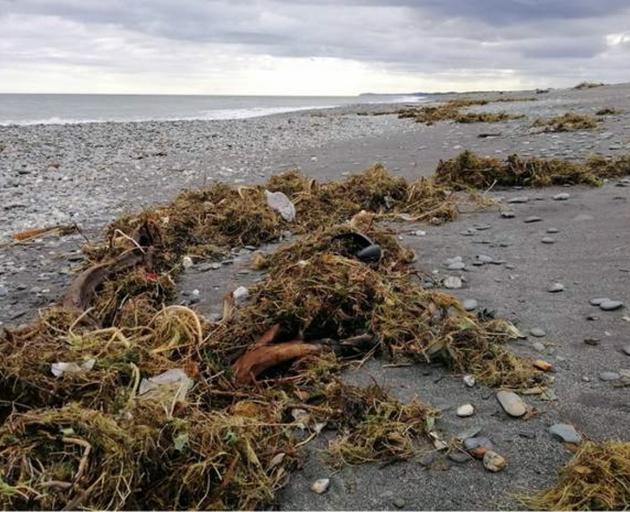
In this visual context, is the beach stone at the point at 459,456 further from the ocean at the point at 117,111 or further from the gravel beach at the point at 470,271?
the ocean at the point at 117,111

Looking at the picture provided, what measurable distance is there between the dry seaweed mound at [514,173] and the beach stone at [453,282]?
3.08 metres

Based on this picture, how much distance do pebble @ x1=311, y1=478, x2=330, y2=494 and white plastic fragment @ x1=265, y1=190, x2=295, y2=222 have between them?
13.1ft

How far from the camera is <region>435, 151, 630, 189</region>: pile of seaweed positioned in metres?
6.95

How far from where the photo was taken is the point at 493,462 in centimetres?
234

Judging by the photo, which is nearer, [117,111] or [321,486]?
[321,486]

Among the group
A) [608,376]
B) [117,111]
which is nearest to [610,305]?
[608,376]

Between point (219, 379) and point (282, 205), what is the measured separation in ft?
11.4

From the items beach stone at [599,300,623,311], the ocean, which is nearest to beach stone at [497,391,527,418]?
beach stone at [599,300,623,311]

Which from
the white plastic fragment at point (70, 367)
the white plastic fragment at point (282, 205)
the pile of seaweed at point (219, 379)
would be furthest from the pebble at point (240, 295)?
the white plastic fragment at point (282, 205)

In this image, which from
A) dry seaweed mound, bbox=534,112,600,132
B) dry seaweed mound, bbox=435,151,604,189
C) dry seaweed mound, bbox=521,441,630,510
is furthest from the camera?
dry seaweed mound, bbox=534,112,600,132

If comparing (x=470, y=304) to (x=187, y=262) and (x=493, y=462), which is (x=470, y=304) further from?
(x=187, y=262)

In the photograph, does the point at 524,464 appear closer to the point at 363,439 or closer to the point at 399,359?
the point at 363,439

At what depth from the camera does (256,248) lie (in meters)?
5.49

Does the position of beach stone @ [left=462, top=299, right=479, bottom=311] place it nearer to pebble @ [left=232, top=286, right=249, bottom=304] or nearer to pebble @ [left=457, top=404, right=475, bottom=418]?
pebble @ [left=457, top=404, right=475, bottom=418]
